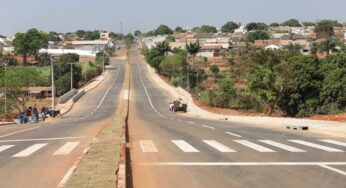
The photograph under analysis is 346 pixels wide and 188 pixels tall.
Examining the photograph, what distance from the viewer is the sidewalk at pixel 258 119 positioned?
25234 mm

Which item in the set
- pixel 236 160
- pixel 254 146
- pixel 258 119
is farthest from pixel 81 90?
pixel 236 160

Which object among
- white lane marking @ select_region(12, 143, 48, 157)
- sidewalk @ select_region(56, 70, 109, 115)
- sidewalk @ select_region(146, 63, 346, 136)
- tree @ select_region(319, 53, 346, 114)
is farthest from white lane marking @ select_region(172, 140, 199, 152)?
sidewalk @ select_region(56, 70, 109, 115)

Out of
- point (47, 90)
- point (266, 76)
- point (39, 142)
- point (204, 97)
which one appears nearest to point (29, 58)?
point (47, 90)

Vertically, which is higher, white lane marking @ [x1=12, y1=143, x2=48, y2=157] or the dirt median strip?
the dirt median strip

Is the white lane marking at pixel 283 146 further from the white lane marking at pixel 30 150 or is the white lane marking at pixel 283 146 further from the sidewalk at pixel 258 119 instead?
the white lane marking at pixel 30 150

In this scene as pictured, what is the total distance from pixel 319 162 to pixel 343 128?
1146 cm

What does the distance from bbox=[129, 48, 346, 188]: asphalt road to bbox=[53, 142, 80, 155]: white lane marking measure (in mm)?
2148

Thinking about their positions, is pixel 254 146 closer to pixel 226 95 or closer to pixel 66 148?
pixel 66 148

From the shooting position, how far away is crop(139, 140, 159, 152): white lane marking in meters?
17.2

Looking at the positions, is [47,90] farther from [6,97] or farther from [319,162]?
[319,162]

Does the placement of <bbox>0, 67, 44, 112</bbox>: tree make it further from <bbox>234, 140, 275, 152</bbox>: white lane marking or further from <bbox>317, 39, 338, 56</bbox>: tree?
<bbox>317, 39, 338, 56</bbox>: tree

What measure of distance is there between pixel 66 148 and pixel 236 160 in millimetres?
6372

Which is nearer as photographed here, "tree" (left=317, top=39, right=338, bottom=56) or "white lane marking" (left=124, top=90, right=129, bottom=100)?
"white lane marking" (left=124, top=90, right=129, bottom=100)

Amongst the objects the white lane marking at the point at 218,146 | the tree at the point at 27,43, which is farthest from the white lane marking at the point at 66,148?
the tree at the point at 27,43
